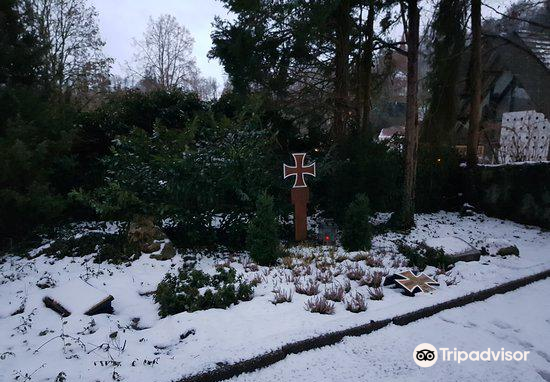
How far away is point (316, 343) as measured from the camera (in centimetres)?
366

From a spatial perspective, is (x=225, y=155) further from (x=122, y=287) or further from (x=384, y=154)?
(x=384, y=154)

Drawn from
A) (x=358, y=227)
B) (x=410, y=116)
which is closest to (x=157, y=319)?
(x=358, y=227)

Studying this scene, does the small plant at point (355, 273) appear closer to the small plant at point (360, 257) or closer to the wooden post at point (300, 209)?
the small plant at point (360, 257)

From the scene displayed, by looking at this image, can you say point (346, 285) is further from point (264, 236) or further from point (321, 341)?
point (264, 236)

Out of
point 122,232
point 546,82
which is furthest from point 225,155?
point 546,82

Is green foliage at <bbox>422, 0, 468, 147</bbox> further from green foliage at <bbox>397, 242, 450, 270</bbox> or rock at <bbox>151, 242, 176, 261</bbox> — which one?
rock at <bbox>151, 242, 176, 261</bbox>

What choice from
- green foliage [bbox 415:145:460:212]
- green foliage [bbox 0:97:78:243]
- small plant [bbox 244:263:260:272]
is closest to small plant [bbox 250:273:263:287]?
small plant [bbox 244:263:260:272]

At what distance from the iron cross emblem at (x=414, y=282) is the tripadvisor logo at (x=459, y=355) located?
122 cm

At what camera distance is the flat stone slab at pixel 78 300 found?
4.17m

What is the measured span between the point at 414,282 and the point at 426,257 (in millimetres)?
1439

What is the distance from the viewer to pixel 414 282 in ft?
16.4

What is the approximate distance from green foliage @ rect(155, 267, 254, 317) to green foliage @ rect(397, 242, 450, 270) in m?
2.99

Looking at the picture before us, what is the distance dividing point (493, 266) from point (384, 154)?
339cm

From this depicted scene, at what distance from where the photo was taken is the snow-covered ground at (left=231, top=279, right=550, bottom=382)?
324cm
